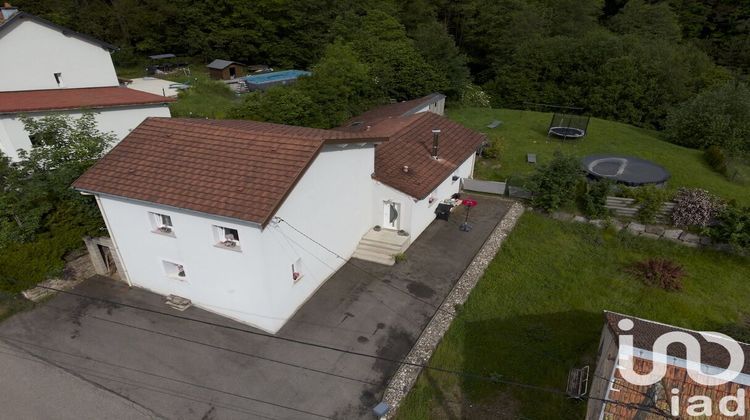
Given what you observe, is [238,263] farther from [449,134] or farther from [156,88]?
[156,88]

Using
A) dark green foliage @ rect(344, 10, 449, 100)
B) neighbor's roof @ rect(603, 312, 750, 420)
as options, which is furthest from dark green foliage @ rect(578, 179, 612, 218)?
dark green foliage @ rect(344, 10, 449, 100)

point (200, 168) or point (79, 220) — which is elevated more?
point (200, 168)

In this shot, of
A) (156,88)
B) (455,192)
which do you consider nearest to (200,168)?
(455,192)

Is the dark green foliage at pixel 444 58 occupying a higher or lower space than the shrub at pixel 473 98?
higher

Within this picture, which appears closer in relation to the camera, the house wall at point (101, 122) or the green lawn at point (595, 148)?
the house wall at point (101, 122)

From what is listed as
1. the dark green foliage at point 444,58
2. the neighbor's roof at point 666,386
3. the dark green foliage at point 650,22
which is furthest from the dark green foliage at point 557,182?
the dark green foliage at point 650,22

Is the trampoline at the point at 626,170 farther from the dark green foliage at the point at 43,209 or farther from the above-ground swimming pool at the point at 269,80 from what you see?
the above-ground swimming pool at the point at 269,80
